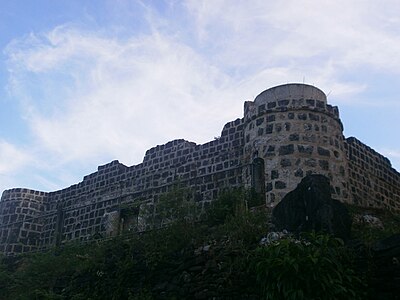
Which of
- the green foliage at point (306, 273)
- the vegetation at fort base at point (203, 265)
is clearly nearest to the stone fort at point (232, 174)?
the vegetation at fort base at point (203, 265)

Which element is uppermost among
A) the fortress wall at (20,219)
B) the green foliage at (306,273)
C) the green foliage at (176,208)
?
the fortress wall at (20,219)

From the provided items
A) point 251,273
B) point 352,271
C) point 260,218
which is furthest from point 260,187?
point 352,271

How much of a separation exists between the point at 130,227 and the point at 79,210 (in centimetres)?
297

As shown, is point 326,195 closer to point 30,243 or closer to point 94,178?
point 94,178

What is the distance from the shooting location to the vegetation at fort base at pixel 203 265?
6.86m

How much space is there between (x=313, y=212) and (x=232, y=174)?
16.1ft

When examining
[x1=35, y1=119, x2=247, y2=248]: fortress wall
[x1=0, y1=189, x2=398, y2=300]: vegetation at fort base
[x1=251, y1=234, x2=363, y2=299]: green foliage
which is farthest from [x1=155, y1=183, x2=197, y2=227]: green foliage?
[x1=251, y1=234, x2=363, y2=299]: green foliage

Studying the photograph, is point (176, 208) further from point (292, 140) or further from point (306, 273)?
point (306, 273)

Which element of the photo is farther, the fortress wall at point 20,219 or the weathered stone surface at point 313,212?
the fortress wall at point 20,219

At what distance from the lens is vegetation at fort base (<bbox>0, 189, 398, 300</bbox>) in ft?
22.5

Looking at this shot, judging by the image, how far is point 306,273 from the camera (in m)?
6.77

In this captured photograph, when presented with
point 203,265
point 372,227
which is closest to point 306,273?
point 203,265

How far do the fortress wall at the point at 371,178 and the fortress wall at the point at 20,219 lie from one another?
37.1ft

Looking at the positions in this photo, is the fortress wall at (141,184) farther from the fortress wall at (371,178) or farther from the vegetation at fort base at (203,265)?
the fortress wall at (371,178)
